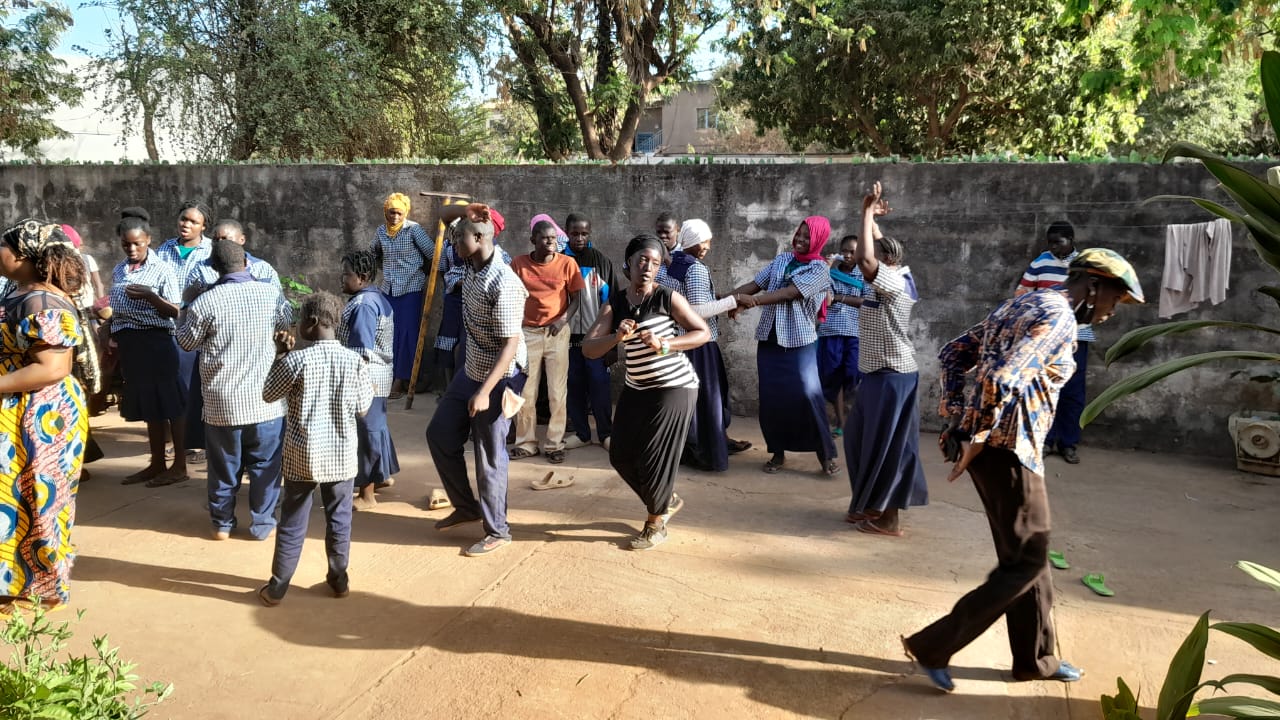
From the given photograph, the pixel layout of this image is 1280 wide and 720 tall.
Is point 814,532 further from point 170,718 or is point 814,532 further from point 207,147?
point 207,147

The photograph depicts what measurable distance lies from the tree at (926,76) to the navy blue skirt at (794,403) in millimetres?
8132

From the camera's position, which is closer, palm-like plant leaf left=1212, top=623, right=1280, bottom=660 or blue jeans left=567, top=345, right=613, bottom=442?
palm-like plant leaf left=1212, top=623, right=1280, bottom=660

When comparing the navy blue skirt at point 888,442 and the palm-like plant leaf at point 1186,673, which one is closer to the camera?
the palm-like plant leaf at point 1186,673

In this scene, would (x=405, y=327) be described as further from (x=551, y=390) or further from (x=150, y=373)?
(x=150, y=373)

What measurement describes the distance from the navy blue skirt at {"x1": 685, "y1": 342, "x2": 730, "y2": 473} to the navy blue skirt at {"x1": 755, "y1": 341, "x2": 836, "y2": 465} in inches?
12.6

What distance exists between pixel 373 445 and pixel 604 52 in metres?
10.5

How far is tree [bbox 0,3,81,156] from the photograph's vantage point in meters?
13.9

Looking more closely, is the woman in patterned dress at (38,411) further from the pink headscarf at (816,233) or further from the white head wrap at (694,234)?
the pink headscarf at (816,233)

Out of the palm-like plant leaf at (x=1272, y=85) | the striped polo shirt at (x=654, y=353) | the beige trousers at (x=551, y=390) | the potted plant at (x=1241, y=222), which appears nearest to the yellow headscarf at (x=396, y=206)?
the beige trousers at (x=551, y=390)

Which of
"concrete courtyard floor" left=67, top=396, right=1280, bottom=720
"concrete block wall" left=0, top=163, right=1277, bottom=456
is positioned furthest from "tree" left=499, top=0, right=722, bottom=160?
"concrete courtyard floor" left=67, top=396, right=1280, bottom=720

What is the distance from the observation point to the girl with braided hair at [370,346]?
508 centimetres

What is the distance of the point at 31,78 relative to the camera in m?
14.2

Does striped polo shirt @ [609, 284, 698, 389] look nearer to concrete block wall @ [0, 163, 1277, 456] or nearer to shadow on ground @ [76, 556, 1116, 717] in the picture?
shadow on ground @ [76, 556, 1116, 717]

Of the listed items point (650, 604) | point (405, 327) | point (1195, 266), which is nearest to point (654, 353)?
point (650, 604)
